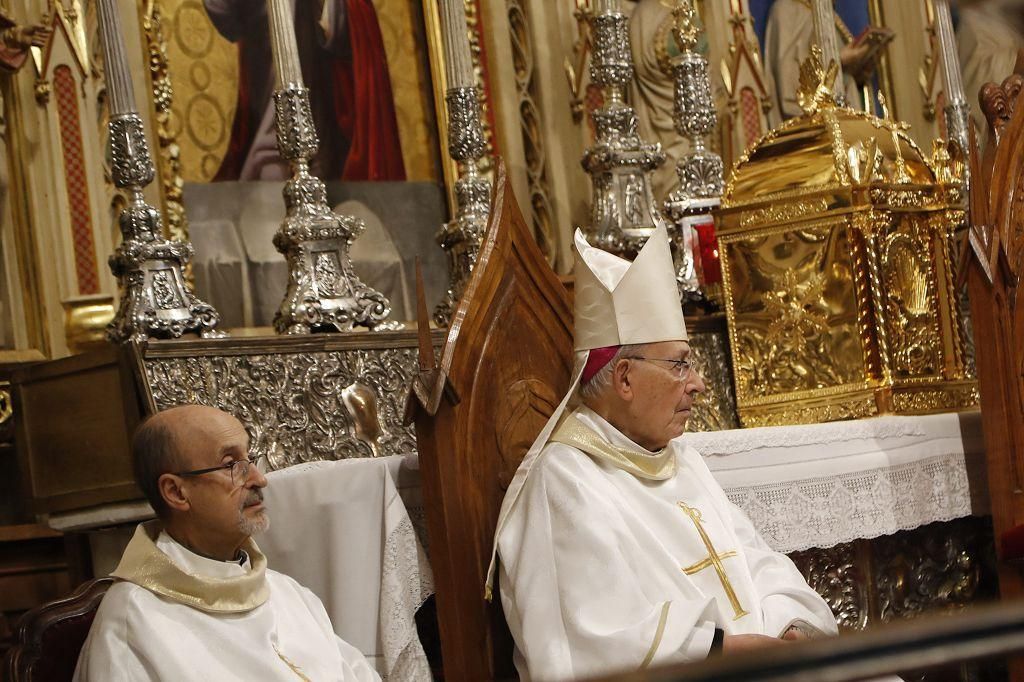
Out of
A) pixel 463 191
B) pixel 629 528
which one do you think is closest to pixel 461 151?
pixel 463 191

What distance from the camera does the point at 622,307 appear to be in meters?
3.52

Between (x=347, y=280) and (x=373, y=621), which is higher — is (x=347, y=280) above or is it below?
above

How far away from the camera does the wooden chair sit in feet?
9.62

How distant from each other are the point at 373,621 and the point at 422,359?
66cm

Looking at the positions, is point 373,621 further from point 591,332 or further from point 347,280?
point 347,280

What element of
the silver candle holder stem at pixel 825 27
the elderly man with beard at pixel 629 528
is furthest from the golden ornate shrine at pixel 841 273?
the elderly man with beard at pixel 629 528

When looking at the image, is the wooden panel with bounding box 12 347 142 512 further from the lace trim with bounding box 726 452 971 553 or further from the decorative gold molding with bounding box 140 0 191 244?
the decorative gold molding with bounding box 140 0 191 244

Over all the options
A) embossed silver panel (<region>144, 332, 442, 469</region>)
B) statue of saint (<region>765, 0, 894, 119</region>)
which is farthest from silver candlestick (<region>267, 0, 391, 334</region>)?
statue of saint (<region>765, 0, 894, 119</region>)

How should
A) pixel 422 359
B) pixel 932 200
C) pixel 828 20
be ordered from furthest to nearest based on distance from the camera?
pixel 828 20
pixel 932 200
pixel 422 359

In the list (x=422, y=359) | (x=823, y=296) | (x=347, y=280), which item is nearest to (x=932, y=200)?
(x=823, y=296)

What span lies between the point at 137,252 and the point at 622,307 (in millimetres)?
1737

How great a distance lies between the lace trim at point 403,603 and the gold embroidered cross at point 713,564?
0.64 metres

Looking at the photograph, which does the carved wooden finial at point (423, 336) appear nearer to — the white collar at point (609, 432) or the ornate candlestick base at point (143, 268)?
the white collar at point (609, 432)

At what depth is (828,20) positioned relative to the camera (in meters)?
6.29
